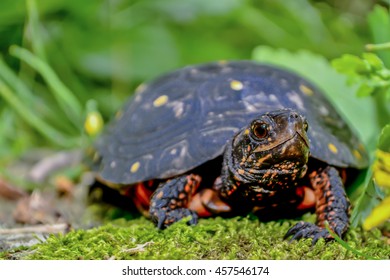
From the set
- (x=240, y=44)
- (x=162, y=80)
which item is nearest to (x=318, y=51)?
(x=240, y=44)

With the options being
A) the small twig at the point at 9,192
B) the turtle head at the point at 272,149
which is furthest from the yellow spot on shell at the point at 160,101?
the small twig at the point at 9,192

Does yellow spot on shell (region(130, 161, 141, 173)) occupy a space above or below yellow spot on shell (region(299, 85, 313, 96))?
below

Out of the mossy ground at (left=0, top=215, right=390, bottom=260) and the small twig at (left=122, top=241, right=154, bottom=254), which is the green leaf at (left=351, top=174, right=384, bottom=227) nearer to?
the mossy ground at (left=0, top=215, right=390, bottom=260)

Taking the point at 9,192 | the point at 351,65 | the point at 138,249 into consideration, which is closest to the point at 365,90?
the point at 351,65

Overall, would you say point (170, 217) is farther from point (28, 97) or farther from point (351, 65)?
point (28, 97)

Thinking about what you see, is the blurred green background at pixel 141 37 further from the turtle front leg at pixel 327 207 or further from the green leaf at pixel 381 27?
the turtle front leg at pixel 327 207

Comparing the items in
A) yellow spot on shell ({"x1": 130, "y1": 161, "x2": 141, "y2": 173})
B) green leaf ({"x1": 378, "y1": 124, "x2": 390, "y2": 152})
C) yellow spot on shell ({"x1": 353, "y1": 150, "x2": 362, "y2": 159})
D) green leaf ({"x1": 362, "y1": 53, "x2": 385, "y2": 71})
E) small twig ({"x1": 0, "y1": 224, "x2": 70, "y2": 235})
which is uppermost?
green leaf ({"x1": 362, "y1": 53, "x2": 385, "y2": 71})

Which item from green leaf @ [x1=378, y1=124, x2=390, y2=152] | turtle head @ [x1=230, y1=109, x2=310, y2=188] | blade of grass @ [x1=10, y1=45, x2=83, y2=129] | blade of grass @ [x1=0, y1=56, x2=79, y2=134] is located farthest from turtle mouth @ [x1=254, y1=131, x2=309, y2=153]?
blade of grass @ [x1=0, y1=56, x2=79, y2=134]
